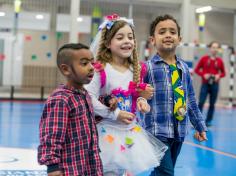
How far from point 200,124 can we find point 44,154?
1.37 metres

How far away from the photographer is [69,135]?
2.02m

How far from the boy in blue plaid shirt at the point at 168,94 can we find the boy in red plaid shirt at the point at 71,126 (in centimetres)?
82

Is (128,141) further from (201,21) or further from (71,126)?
(201,21)

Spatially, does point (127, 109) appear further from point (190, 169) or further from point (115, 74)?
point (190, 169)

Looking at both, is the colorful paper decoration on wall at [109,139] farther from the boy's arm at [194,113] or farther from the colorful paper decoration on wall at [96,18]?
the colorful paper decoration on wall at [96,18]

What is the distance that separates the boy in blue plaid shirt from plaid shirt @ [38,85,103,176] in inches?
32.3

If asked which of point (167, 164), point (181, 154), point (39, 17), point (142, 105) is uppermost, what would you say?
point (39, 17)

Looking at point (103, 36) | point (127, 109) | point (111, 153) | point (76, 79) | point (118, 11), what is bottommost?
point (111, 153)

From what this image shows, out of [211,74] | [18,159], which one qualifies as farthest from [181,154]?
[211,74]

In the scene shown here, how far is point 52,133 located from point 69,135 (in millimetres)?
97

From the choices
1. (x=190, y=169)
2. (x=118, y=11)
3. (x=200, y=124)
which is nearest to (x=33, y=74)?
(x=118, y=11)

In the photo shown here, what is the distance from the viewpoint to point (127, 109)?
8.34ft

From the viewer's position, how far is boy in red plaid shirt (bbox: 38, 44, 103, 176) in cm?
194

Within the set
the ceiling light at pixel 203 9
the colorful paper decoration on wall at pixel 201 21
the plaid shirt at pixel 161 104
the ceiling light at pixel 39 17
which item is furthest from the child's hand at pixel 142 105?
the colorful paper decoration on wall at pixel 201 21
